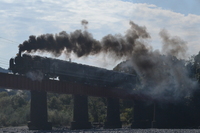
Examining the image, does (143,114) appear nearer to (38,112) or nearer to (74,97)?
(74,97)

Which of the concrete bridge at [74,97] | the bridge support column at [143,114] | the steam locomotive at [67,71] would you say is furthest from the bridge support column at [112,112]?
the bridge support column at [143,114]

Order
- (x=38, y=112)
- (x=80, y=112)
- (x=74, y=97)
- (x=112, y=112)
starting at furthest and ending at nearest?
(x=112, y=112)
(x=74, y=97)
(x=80, y=112)
(x=38, y=112)

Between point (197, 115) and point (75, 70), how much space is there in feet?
82.3

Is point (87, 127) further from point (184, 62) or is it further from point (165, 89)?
point (184, 62)

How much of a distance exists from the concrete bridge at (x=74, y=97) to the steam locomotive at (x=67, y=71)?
1367 mm

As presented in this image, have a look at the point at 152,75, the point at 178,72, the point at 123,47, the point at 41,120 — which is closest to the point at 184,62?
the point at 178,72

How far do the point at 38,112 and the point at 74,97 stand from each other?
9.13m

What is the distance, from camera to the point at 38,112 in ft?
152

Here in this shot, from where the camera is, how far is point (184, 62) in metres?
63.8

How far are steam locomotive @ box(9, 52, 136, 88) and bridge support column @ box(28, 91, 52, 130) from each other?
9.57 ft

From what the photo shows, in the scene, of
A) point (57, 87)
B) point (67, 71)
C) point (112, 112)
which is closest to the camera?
point (57, 87)

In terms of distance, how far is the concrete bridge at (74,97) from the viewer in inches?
1702

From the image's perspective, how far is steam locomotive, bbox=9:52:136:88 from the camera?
1752 inches

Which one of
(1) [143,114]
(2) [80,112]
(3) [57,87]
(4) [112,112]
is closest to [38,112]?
(3) [57,87]
